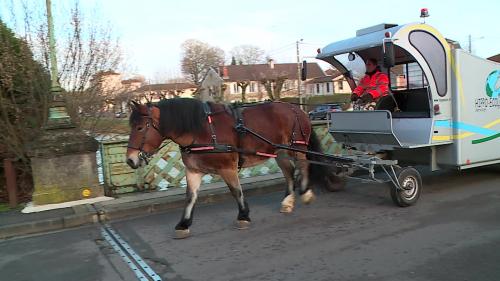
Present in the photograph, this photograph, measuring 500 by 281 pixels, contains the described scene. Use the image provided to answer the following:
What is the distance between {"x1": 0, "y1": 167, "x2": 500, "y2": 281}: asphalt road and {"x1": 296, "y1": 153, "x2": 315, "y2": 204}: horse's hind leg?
217 millimetres

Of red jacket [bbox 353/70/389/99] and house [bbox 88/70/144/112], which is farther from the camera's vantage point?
house [bbox 88/70/144/112]

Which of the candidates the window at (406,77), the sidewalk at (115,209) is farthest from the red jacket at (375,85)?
the sidewalk at (115,209)

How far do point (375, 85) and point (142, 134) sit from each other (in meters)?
3.95

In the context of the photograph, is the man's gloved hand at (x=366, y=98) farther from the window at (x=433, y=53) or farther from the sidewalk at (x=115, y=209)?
the sidewalk at (x=115, y=209)

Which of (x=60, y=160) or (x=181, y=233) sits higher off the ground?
(x=60, y=160)

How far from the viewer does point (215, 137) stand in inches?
224

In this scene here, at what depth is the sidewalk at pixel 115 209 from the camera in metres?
6.51

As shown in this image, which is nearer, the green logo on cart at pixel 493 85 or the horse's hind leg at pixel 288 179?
the horse's hind leg at pixel 288 179

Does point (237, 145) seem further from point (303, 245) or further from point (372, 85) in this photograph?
point (372, 85)

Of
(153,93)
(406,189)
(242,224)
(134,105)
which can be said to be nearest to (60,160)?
(134,105)

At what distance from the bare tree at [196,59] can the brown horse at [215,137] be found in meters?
63.5

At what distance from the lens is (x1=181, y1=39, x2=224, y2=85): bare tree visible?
7006cm

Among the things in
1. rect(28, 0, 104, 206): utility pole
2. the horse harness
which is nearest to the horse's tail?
the horse harness

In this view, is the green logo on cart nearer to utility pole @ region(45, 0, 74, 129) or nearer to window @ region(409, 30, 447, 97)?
window @ region(409, 30, 447, 97)
